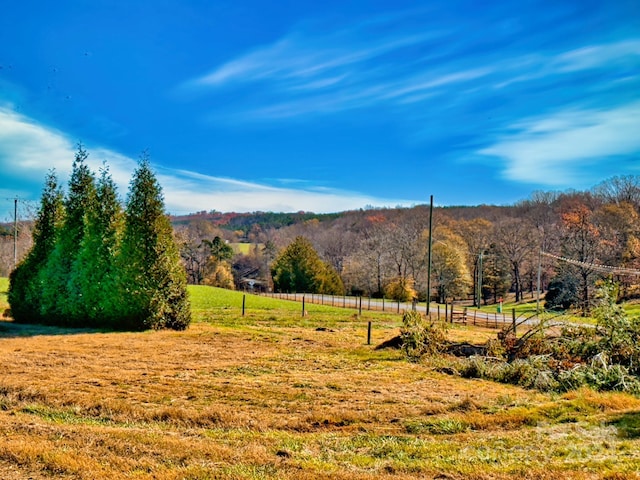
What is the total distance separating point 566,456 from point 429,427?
6.26 feet

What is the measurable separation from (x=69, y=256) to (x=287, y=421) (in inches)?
656

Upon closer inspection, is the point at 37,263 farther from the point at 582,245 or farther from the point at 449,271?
the point at 582,245

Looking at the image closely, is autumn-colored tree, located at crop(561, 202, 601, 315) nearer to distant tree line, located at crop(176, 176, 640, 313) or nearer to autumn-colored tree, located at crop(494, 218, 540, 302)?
distant tree line, located at crop(176, 176, 640, 313)

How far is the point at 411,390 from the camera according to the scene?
9.55m

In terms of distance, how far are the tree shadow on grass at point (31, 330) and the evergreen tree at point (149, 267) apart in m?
1.65

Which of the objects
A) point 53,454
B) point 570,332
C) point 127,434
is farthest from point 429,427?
point 570,332

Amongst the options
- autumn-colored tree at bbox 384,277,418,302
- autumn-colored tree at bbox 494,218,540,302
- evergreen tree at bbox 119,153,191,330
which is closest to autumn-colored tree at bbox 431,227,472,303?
autumn-colored tree at bbox 384,277,418,302

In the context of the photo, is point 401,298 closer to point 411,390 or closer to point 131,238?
point 131,238

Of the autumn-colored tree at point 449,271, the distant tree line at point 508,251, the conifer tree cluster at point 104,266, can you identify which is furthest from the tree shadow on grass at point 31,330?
the autumn-colored tree at point 449,271

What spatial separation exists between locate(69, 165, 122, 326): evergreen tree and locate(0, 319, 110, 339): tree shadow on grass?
2.65 feet

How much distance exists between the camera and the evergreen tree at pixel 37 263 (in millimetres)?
20281

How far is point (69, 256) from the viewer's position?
66.6 feet

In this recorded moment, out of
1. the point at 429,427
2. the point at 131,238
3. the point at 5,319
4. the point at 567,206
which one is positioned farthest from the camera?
the point at 567,206

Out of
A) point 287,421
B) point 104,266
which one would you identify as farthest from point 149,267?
point 287,421
